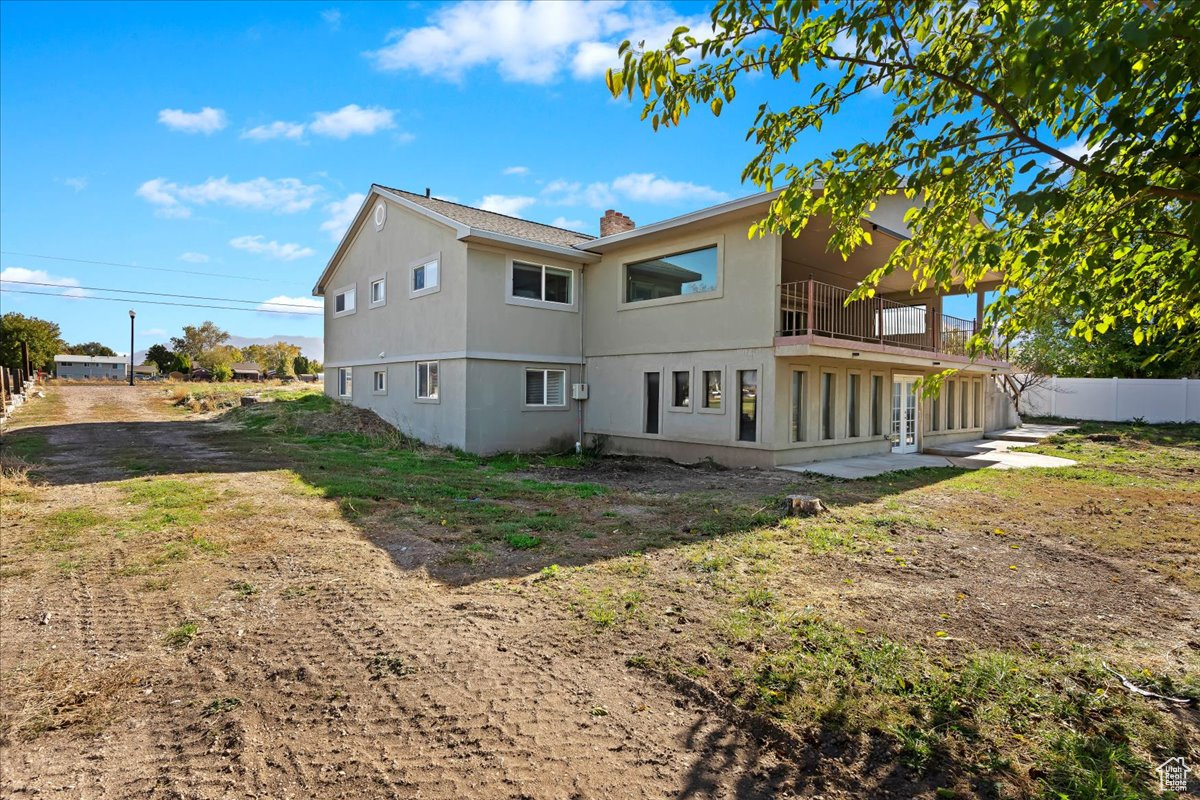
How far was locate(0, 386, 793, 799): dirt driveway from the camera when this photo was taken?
252cm

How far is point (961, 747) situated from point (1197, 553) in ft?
18.2

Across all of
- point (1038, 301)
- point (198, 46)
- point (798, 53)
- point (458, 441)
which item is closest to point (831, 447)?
point (458, 441)

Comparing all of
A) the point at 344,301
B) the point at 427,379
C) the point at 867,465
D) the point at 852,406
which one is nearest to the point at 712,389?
the point at 867,465

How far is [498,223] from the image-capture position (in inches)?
616

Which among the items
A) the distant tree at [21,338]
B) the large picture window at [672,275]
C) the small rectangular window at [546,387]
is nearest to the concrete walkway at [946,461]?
the large picture window at [672,275]

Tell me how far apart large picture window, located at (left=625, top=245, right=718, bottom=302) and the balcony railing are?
66.3 inches

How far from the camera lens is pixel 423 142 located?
41.3 ft

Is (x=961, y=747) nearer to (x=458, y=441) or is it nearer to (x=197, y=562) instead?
(x=197, y=562)

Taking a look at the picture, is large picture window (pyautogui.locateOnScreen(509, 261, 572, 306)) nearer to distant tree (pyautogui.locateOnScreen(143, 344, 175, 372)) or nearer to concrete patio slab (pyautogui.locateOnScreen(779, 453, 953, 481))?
concrete patio slab (pyautogui.locateOnScreen(779, 453, 953, 481))

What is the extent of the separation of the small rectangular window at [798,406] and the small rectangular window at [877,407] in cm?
330

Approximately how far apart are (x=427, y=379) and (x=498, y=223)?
15.3 feet

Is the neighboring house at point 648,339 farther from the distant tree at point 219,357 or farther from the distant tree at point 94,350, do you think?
the distant tree at point 94,350

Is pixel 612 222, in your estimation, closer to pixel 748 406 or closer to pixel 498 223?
pixel 498 223

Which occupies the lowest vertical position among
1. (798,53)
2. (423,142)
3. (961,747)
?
(961,747)
